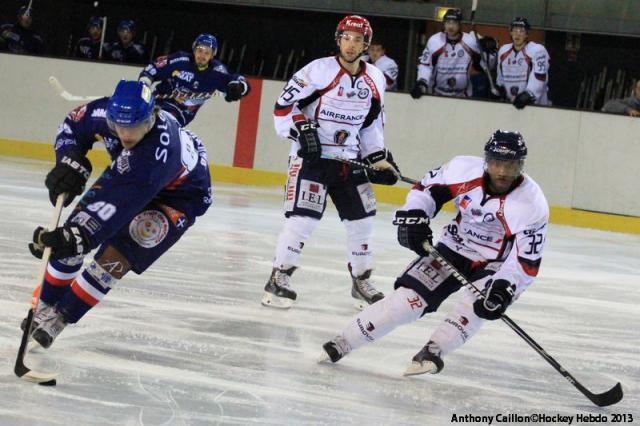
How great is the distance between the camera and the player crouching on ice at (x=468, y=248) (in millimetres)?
4242


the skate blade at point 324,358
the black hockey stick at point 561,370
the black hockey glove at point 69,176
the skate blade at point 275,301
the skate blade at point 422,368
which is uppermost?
the black hockey glove at point 69,176

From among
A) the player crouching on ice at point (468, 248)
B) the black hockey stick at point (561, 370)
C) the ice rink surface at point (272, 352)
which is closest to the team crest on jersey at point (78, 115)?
the ice rink surface at point (272, 352)

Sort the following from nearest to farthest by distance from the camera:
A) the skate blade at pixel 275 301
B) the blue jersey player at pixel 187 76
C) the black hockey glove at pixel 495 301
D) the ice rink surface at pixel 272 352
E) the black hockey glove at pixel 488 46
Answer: the ice rink surface at pixel 272 352 → the black hockey glove at pixel 495 301 → the skate blade at pixel 275 301 → the blue jersey player at pixel 187 76 → the black hockey glove at pixel 488 46

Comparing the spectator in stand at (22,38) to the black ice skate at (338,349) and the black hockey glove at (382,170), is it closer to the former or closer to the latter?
the black hockey glove at (382,170)

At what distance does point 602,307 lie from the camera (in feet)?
20.3

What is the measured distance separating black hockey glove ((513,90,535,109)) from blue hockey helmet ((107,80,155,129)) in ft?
20.2

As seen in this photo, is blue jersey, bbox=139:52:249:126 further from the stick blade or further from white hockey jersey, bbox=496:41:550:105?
the stick blade

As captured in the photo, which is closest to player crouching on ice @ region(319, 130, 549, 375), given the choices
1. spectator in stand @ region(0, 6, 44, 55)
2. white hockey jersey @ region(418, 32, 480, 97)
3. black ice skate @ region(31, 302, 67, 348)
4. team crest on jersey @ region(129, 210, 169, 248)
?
team crest on jersey @ region(129, 210, 169, 248)

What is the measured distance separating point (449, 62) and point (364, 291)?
484cm

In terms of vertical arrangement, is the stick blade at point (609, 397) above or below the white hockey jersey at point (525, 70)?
below

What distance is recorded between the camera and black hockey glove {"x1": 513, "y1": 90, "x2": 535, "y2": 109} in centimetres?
972

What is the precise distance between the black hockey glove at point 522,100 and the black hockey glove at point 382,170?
159 inches

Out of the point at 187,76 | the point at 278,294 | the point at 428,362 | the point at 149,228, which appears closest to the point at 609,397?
the point at 428,362

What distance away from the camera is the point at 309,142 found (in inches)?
219
